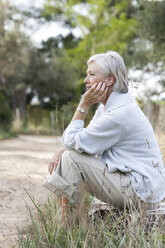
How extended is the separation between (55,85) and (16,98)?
3466mm

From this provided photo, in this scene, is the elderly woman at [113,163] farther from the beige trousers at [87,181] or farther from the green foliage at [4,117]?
the green foliage at [4,117]

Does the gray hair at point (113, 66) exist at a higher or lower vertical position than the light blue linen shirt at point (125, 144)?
higher

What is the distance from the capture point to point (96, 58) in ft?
8.29

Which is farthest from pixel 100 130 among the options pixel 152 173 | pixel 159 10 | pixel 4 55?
pixel 4 55

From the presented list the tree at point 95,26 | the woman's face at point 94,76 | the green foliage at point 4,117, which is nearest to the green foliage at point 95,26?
the tree at point 95,26

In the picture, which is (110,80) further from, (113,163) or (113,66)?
(113,163)

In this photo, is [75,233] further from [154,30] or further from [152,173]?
[154,30]

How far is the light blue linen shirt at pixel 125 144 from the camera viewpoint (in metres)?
→ 2.30

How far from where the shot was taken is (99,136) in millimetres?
2297

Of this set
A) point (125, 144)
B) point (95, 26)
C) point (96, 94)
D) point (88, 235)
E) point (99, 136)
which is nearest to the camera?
point (88, 235)

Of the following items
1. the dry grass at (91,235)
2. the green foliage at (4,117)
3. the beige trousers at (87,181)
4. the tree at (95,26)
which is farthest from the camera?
the tree at (95,26)

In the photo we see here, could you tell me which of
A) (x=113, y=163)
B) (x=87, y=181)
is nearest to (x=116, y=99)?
(x=113, y=163)

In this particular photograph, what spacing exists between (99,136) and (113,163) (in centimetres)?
21


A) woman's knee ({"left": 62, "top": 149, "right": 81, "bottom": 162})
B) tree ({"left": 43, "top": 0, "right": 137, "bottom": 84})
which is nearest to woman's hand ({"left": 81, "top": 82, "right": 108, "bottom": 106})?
woman's knee ({"left": 62, "top": 149, "right": 81, "bottom": 162})
